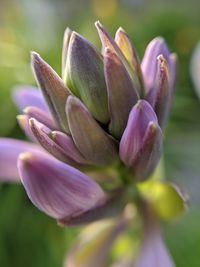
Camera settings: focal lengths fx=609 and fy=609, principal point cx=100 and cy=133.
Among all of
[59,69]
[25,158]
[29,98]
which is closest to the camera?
[25,158]

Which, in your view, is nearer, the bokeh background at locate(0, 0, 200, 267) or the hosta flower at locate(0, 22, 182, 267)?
the hosta flower at locate(0, 22, 182, 267)

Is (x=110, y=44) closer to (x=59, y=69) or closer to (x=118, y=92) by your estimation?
(x=118, y=92)

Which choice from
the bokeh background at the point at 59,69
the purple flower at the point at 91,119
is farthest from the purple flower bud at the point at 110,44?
the bokeh background at the point at 59,69

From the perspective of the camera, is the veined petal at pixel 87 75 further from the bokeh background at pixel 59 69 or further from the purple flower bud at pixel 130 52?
the bokeh background at pixel 59 69

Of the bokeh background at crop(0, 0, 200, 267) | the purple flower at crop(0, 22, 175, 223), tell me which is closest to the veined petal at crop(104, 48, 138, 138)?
the purple flower at crop(0, 22, 175, 223)

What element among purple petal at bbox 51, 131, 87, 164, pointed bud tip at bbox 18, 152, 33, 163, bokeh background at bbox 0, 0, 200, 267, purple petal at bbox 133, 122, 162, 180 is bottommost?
bokeh background at bbox 0, 0, 200, 267

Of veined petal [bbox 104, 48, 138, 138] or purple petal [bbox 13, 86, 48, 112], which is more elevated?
veined petal [bbox 104, 48, 138, 138]

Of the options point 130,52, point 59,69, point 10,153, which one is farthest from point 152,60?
point 59,69

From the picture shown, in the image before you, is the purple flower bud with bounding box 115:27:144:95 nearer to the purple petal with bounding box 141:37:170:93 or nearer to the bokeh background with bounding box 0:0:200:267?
the purple petal with bounding box 141:37:170:93

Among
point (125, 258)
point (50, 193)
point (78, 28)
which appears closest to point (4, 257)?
point (125, 258)
